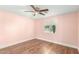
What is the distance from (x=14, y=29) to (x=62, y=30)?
3.22 feet

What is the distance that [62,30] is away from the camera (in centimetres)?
154

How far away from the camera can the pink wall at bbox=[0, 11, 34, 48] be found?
1436 millimetres

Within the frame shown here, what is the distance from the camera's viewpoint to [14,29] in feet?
4.91

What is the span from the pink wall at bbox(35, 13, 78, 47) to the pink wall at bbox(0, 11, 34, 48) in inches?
7.2

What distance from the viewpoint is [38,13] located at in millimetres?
1432

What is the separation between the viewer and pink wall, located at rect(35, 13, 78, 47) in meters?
1.49

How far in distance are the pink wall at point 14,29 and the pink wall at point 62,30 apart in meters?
0.18

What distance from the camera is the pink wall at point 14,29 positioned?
1.44 metres
